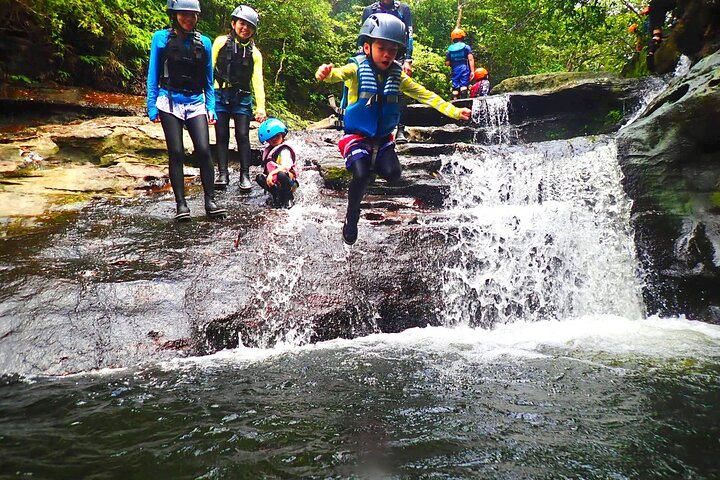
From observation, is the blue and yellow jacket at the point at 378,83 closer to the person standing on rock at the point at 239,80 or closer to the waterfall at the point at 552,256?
the waterfall at the point at 552,256

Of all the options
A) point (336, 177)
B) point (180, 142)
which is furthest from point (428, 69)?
point (180, 142)

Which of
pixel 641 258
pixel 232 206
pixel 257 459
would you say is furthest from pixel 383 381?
pixel 641 258

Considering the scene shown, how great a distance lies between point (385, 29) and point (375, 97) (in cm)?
61

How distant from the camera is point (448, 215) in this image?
6.43m

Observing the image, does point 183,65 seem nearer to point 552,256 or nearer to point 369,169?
point 369,169

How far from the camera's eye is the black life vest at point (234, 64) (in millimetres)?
6227

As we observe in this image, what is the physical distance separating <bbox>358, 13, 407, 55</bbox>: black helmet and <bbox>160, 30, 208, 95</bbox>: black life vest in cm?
213

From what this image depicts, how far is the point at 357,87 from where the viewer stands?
439 centimetres

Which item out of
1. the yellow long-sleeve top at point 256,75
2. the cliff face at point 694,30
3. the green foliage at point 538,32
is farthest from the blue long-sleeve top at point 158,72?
the cliff face at point 694,30

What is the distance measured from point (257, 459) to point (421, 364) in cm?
179

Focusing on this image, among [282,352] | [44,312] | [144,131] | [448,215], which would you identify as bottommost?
[282,352]

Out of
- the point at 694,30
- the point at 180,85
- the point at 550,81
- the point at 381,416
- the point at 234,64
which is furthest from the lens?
the point at 550,81

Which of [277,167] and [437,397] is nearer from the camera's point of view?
[437,397]

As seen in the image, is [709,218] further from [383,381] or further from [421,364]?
[383,381]
